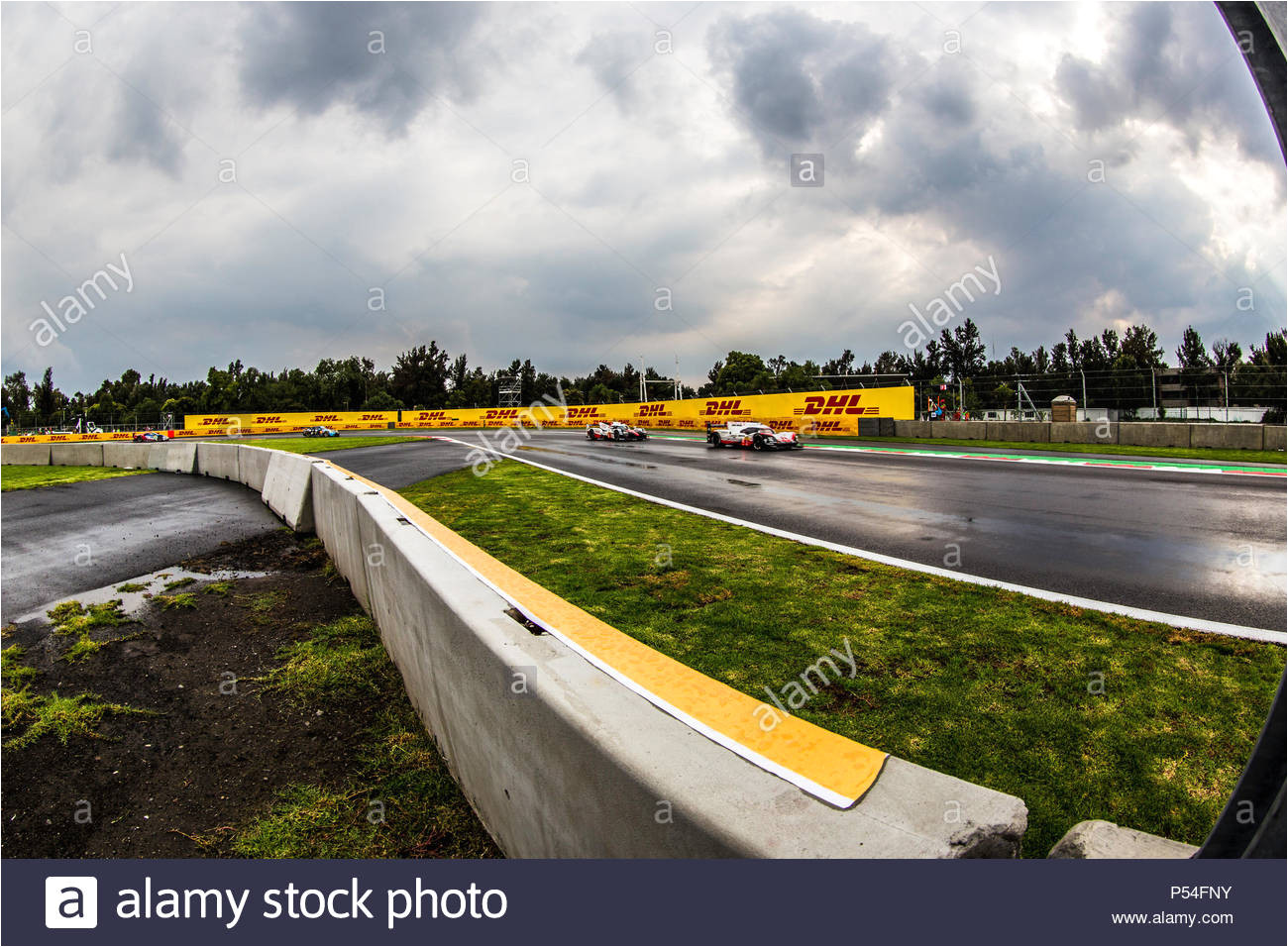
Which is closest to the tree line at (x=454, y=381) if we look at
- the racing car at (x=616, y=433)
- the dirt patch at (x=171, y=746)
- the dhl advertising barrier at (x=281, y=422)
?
the dhl advertising barrier at (x=281, y=422)

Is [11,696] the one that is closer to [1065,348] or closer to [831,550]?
[831,550]

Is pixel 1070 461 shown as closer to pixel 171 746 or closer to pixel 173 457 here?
pixel 171 746

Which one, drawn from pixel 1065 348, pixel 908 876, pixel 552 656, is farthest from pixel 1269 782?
pixel 1065 348

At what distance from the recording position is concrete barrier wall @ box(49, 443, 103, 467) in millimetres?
25594

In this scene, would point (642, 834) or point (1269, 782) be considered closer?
point (1269, 782)

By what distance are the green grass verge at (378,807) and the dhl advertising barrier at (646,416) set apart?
30.8m

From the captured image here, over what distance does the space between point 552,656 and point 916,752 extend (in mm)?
1677

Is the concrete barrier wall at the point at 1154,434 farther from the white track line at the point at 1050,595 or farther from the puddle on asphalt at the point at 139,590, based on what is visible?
the puddle on asphalt at the point at 139,590

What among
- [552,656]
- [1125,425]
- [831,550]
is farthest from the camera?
[1125,425]

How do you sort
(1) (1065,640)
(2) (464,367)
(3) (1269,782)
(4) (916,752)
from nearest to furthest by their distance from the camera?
(3) (1269,782) < (4) (916,752) < (1) (1065,640) < (2) (464,367)

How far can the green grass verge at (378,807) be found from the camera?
8.58 ft

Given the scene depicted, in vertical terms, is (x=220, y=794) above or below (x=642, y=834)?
below

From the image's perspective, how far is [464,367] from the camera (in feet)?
363

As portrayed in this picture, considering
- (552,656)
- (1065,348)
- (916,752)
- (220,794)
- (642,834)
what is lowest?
(220,794)
